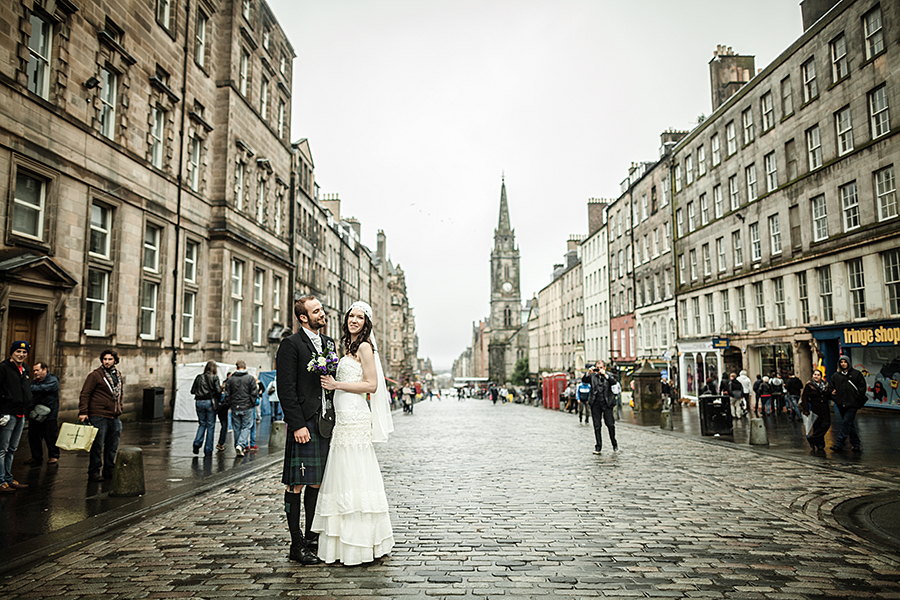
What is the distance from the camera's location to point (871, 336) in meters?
20.9

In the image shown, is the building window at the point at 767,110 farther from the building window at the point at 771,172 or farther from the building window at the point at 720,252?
the building window at the point at 720,252

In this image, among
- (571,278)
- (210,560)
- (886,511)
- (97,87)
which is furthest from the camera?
(571,278)

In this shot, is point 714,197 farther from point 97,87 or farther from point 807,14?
point 97,87

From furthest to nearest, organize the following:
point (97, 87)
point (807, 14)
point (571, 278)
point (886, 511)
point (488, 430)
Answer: point (571, 278)
point (807, 14)
point (488, 430)
point (97, 87)
point (886, 511)

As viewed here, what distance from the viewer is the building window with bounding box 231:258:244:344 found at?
2667 centimetres

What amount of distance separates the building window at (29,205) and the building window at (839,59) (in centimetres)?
2705

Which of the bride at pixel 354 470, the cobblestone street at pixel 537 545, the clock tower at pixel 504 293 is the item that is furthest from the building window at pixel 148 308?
the clock tower at pixel 504 293

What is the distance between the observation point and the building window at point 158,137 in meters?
20.8

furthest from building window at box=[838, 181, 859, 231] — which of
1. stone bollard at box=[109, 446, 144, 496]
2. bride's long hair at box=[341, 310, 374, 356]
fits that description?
stone bollard at box=[109, 446, 144, 496]

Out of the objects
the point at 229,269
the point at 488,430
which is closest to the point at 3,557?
the point at 488,430

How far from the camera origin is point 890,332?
20.1m

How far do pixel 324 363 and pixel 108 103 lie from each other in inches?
690

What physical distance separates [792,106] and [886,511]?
23.6m

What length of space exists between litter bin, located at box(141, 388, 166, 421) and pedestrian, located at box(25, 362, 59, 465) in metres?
8.93
